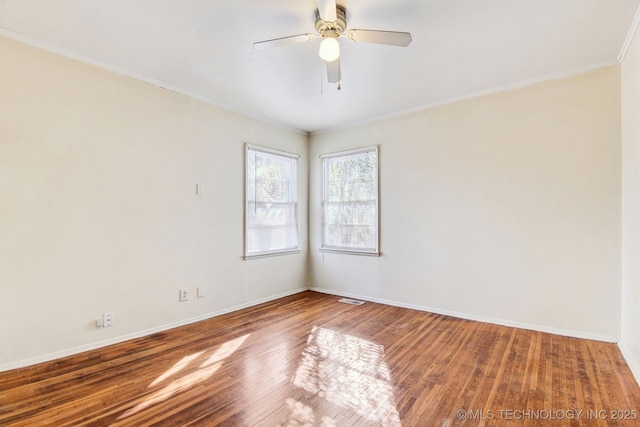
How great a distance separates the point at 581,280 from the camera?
2.97 meters

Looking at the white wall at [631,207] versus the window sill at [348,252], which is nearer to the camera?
the white wall at [631,207]

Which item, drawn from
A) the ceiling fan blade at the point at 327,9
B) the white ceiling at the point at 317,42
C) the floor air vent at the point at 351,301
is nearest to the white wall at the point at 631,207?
the white ceiling at the point at 317,42

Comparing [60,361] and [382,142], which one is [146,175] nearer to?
[60,361]

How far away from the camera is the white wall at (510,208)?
2.90 metres

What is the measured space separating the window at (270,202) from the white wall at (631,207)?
3768 millimetres

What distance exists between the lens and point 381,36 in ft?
6.77

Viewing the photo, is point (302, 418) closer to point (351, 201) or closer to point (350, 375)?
point (350, 375)

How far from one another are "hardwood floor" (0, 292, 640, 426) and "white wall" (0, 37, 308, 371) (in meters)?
0.35

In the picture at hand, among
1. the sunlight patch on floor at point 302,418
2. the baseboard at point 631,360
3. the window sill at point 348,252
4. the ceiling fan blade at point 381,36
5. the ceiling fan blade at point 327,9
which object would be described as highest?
the ceiling fan blade at point 327,9

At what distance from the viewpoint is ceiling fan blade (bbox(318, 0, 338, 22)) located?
178 centimetres

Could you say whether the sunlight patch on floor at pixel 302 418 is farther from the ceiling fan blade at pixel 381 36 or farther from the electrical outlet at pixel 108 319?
the ceiling fan blade at pixel 381 36

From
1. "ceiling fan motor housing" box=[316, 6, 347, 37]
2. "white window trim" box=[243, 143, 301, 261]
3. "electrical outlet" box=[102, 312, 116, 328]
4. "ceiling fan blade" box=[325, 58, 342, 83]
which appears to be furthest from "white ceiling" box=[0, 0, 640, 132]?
"electrical outlet" box=[102, 312, 116, 328]

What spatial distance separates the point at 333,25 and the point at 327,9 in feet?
0.83

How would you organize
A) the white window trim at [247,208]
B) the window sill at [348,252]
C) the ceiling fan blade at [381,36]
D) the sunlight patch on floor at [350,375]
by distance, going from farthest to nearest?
the window sill at [348,252] < the white window trim at [247,208] < the ceiling fan blade at [381,36] < the sunlight patch on floor at [350,375]
